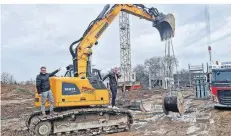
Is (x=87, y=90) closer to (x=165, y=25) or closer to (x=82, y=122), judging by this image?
(x=82, y=122)

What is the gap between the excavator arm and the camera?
10.5 m

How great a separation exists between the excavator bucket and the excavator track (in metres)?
4.92

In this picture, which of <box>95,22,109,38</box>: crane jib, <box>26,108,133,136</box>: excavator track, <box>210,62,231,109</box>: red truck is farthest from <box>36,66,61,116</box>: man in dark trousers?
<box>210,62,231,109</box>: red truck

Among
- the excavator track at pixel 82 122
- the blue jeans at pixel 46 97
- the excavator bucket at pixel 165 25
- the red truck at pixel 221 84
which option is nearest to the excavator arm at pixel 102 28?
the excavator bucket at pixel 165 25

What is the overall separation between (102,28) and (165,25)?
3.29 meters

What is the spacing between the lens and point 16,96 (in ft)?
86.8

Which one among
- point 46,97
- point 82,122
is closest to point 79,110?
point 82,122

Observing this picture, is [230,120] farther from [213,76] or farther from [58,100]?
[58,100]

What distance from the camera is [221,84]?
12.8m

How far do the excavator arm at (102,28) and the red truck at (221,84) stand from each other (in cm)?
287

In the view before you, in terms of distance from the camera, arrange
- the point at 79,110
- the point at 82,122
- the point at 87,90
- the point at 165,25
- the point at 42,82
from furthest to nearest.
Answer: the point at 165,25 < the point at 87,90 < the point at 82,122 < the point at 79,110 < the point at 42,82

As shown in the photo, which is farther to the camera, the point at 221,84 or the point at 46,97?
the point at 221,84

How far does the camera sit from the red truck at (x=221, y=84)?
12614 mm

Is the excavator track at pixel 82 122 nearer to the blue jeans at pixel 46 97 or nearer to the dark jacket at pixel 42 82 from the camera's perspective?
the blue jeans at pixel 46 97
